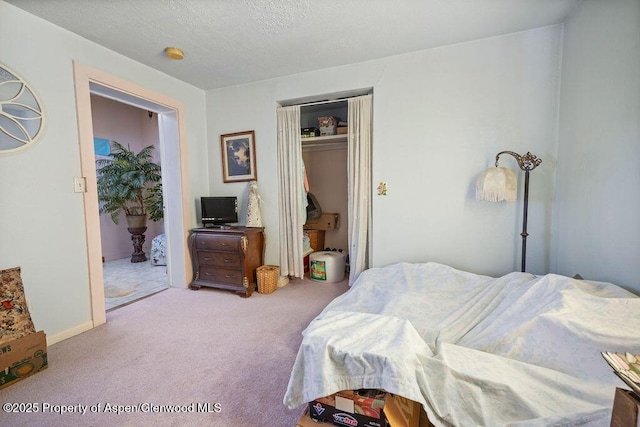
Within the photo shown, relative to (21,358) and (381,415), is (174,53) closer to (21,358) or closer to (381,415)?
(21,358)

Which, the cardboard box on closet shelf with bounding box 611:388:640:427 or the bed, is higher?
the cardboard box on closet shelf with bounding box 611:388:640:427

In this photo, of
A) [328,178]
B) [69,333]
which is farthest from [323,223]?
[69,333]

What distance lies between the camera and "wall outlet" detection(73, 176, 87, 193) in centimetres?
217

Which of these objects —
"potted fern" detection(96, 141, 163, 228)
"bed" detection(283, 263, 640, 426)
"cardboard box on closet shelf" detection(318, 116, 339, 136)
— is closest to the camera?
"bed" detection(283, 263, 640, 426)

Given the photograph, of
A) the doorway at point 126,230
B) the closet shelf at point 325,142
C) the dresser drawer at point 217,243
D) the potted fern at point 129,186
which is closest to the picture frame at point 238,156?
the closet shelf at point 325,142

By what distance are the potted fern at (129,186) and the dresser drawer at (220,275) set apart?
2.02 m

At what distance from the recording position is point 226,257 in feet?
9.77

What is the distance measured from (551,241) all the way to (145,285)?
4.38 metres

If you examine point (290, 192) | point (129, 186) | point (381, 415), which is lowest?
point (381, 415)

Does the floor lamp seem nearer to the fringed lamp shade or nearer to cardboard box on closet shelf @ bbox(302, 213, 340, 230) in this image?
the fringed lamp shade

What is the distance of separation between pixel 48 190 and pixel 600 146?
3857 millimetres

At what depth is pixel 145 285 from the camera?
334 cm

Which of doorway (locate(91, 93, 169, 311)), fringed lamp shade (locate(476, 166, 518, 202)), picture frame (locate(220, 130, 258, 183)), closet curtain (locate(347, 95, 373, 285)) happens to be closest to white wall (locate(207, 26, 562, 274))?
closet curtain (locate(347, 95, 373, 285))

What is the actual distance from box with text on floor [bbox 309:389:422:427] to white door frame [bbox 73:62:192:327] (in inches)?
91.8
